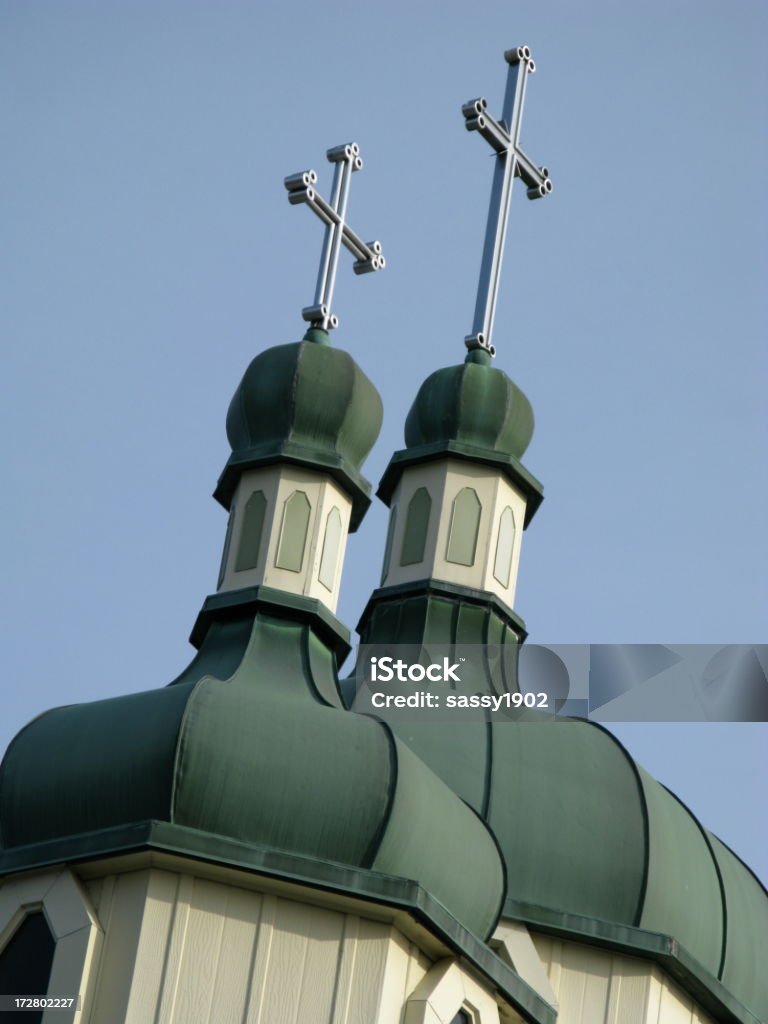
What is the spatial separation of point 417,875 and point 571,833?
9.71ft

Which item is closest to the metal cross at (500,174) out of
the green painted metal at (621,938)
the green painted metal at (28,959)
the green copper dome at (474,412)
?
Result: the green copper dome at (474,412)

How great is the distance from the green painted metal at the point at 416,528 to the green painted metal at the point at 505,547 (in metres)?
0.53

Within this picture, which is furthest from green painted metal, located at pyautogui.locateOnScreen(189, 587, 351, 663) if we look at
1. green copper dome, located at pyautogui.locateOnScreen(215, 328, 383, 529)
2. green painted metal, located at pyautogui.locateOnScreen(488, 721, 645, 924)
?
green painted metal, located at pyautogui.locateOnScreen(488, 721, 645, 924)

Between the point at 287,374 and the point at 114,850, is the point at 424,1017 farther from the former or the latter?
the point at 287,374

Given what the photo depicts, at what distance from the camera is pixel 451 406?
22.9 metres

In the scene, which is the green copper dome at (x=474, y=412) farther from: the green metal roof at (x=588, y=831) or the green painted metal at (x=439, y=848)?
the green painted metal at (x=439, y=848)

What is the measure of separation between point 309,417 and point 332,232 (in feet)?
5.48

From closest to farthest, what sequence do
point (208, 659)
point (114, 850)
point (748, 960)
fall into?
point (114, 850) → point (208, 659) → point (748, 960)

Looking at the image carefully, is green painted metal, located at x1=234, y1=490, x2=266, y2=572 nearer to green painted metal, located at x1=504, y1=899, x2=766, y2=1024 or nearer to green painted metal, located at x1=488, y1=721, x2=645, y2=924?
green painted metal, located at x1=488, y1=721, x2=645, y2=924

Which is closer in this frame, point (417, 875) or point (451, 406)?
point (417, 875)

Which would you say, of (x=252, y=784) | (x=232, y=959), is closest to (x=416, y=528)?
(x=252, y=784)

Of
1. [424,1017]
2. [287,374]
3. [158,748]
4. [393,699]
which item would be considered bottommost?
[424,1017]

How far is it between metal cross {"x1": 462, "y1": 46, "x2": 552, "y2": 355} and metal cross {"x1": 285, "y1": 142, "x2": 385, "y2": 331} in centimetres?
116

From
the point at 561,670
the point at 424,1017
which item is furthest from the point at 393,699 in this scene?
the point at 424,1017
